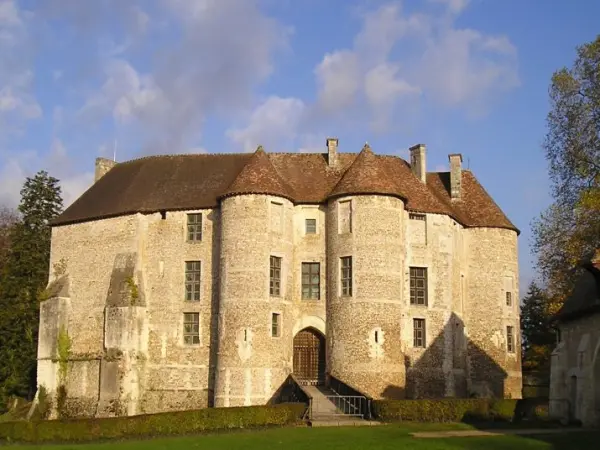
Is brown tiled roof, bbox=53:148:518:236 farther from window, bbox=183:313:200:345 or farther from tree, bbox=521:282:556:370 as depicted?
tree, bbox=521:282:556:370

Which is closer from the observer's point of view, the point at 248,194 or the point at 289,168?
the point at 248,194

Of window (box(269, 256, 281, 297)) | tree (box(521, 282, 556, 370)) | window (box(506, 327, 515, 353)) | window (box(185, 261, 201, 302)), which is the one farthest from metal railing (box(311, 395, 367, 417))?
tree (box(521, 282, 556, 370))

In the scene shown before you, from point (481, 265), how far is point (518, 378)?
6.25 m

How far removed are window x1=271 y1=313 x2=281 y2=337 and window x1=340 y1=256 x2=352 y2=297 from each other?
325 centimetres

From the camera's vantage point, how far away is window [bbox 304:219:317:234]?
4047 centimetres

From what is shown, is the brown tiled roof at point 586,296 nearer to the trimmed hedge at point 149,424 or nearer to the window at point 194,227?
the trimmed hedge at point 149,424

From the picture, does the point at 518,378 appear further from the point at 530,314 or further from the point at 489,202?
the point at 530,314

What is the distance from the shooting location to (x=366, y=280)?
37.9m

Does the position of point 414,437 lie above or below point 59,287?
below

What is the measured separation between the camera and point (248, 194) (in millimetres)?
38531

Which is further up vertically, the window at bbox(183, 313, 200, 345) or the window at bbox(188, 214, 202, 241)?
the window at bbox(188, 214, 202, 241)

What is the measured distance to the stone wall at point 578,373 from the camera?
1067 inches

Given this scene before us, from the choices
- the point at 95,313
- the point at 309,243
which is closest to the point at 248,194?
the point at 309,243

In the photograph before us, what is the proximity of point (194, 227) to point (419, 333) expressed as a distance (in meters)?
12.3
